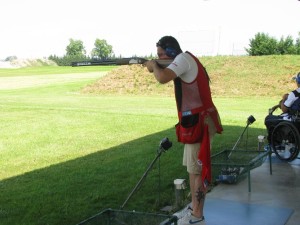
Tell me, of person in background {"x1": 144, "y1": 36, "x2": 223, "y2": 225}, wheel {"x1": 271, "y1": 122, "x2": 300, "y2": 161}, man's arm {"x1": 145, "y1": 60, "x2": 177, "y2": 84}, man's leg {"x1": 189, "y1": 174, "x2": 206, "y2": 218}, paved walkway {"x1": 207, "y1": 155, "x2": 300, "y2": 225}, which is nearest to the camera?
man's arm {"x1": 145, "y1": 60, "x2": 177, "y2": 84}

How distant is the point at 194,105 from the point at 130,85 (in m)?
29.1

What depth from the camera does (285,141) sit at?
20.6 feet

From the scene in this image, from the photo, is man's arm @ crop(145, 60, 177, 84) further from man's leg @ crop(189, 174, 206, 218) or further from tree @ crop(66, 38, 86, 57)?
tree @ crop(66, 38, 86, 57)

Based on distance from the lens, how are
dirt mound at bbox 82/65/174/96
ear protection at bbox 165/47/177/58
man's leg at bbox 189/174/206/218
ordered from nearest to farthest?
ear protection at bbox 165/47/177/58 → man's leg at bbox 189/174/206/218 → dirt mound at bbox 82/65/174/96

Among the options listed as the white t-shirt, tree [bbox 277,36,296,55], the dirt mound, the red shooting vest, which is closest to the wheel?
the red shooting vest

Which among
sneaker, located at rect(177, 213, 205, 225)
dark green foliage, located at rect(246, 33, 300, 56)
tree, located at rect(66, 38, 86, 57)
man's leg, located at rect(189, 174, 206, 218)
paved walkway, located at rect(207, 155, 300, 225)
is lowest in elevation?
paved walkway, located at rect(207, 155, 300, 225)

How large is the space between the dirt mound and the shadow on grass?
21.5m

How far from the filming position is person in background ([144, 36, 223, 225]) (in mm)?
3422

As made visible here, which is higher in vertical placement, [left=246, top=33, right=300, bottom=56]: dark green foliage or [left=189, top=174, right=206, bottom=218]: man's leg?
[left=246, top=33, right=300, bottom=56]: dark green foliage

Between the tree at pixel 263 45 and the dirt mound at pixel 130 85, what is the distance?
14.4 metres

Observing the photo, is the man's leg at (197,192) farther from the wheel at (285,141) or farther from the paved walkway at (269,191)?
the wheel at (285,141)

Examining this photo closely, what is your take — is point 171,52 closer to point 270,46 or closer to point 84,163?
point 84,163

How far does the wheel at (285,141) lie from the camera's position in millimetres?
6086

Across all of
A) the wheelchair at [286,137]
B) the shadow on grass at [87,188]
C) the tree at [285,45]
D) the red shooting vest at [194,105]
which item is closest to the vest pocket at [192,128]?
the red shooting vest at [194,105]
